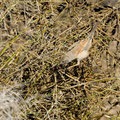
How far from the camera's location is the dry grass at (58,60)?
1.88 metres

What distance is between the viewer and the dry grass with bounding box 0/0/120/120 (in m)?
1.88

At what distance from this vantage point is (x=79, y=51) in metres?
1.80

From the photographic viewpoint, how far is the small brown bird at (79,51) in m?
1.81

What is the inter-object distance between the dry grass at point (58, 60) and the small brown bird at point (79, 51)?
7 centimetres

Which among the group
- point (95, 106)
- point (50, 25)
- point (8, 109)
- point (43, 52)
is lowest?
point (95, 106)

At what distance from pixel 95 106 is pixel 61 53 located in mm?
524

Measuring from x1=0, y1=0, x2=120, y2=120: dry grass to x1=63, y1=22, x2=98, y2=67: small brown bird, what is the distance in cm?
7

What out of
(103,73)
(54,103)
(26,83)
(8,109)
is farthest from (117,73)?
(8,109)

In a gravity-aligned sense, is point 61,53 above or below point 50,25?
below

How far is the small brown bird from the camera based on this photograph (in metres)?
1.81

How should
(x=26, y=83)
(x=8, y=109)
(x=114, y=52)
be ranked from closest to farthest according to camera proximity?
(x=8, y=109)
(x=26, y=83)
(x=114, y=52)

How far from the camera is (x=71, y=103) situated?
193 centimetres

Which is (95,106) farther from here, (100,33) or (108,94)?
(100,33)

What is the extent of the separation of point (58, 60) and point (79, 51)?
0.68 feet
